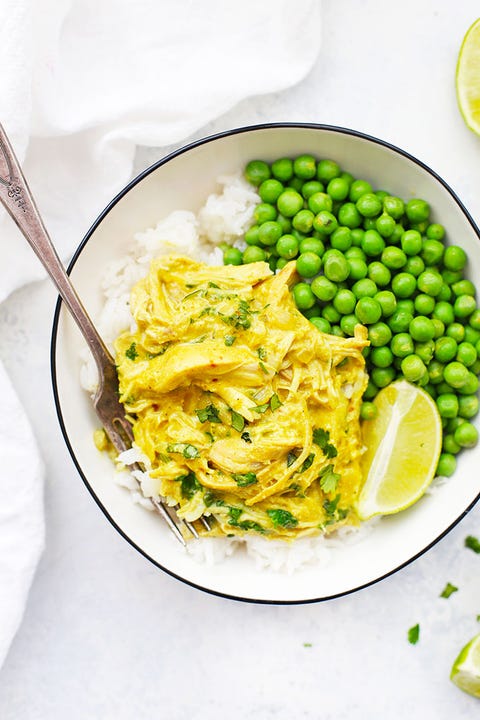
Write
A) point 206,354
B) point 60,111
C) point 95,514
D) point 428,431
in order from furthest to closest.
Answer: point 95,514
point 60,111
point 428,431
point 206,354

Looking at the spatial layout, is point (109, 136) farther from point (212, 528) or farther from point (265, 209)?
point (212, 528)

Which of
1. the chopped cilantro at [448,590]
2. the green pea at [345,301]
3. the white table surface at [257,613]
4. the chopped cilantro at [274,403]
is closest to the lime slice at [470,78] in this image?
the white table surface at [257,613]

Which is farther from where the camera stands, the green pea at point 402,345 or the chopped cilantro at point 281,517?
the green pea at point 402,345

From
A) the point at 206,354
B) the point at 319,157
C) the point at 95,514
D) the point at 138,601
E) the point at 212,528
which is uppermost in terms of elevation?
the point at 319,157

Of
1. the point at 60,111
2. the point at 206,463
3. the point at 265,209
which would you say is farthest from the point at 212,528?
the point at 60,111

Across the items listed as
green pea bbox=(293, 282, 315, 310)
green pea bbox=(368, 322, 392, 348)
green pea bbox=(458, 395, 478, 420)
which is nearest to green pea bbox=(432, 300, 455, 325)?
green pea bbox=(368, 322, 392, 348)

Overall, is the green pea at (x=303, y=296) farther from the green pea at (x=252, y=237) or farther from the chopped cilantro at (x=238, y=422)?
the chopped cilantro at (x=238, y=422)

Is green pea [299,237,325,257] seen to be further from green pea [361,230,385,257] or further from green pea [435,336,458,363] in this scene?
green pea [435,336,458,363]
